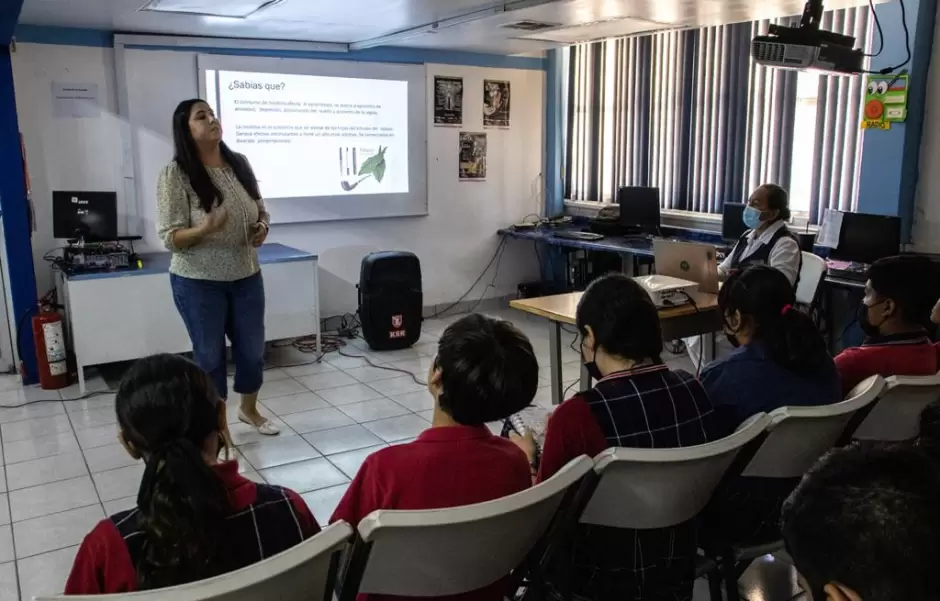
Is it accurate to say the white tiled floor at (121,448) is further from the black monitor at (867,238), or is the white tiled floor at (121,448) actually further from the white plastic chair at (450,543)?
the white plastic chair at (450,543)

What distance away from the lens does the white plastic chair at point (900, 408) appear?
2.01 metres

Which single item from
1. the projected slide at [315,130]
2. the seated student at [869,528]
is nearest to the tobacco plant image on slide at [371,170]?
the projected slide at [315,130]

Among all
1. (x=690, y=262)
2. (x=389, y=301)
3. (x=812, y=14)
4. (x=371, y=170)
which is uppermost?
(x=812, y=14)

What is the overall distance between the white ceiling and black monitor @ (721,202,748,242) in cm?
119

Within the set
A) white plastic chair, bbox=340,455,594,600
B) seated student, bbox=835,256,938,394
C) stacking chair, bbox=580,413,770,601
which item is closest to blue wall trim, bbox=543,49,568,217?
seated student, bbox=835,256,938,394

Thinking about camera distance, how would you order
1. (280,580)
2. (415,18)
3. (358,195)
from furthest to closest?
(358,195) → (415,18) → (280,580)

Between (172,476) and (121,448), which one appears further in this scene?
(121,448)

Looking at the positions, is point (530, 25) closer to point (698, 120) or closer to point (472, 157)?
point (698, 120)

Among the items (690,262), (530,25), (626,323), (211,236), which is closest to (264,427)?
(211,236)

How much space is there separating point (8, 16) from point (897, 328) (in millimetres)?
3920

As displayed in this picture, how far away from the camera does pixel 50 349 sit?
448 cm

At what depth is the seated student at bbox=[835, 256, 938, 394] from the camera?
2.30 m

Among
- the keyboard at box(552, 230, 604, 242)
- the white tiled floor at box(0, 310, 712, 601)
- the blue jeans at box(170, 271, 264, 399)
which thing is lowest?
the white tiled floor at box(0, 310, 712, 601)

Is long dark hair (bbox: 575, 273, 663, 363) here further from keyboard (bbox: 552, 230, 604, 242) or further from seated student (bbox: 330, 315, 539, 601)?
keyboard (bbox: 552, 230, 604, 242)
